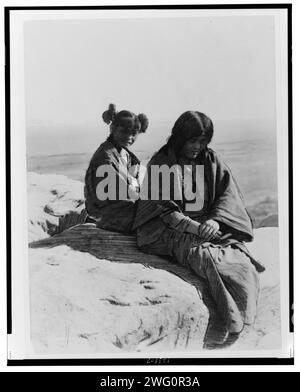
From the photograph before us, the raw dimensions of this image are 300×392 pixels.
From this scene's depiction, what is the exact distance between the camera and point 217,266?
3352 mm

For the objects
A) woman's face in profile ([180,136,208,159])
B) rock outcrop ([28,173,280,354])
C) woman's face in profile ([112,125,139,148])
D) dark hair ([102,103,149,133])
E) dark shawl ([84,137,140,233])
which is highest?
dark hair ([102,103,149,133])

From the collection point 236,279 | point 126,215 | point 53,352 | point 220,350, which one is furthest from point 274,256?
point 53,352

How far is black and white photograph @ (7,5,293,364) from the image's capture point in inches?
132

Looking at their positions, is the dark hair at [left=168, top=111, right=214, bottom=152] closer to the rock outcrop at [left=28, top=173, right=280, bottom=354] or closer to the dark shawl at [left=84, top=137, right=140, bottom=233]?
the dark shawl at [left=84, top=137, right=140, bottom=233]

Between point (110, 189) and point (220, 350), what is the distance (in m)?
1.01

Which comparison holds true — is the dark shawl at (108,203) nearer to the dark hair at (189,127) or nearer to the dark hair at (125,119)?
the dark hair at (125,119)

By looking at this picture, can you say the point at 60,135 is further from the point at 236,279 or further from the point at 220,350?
the point at 220,350

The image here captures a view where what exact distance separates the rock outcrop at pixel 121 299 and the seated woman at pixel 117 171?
63mm

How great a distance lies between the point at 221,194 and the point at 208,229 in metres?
0.20

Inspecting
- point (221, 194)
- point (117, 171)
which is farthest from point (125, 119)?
point (221, 194)

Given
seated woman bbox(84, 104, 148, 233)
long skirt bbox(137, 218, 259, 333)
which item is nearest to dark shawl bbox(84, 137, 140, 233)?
seated woman bbox(84, 104, 148, 233)

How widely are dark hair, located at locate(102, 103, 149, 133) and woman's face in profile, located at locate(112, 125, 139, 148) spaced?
0.02m

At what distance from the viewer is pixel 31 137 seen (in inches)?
133
